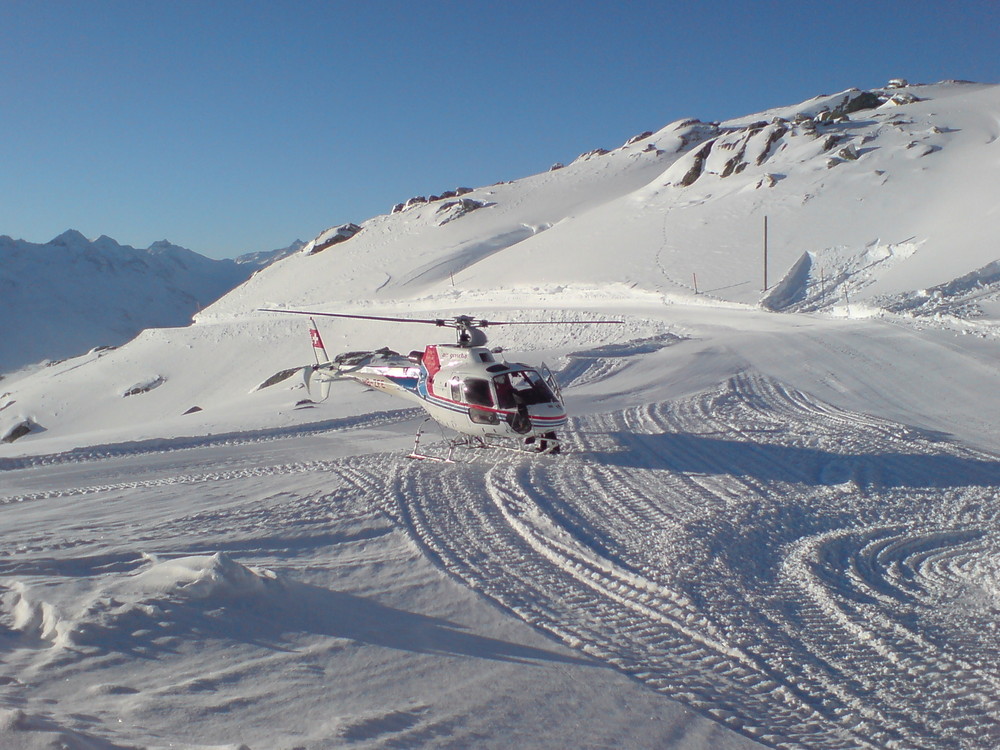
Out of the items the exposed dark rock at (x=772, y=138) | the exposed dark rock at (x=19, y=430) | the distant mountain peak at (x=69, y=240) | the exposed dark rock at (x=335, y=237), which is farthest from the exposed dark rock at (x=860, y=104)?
the distant mountain peak at (x=69, y=240)

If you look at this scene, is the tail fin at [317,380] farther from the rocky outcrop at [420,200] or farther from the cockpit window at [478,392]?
the rocky outcrop at [420,200]

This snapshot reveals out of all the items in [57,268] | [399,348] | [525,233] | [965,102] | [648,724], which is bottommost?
[648,724]

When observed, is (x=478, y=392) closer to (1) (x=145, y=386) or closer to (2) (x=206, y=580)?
(2) (x=206, y=580)

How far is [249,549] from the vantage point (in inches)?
319

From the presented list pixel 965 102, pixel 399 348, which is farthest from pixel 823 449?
pixel 965 102

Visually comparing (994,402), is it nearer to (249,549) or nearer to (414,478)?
(414,478)

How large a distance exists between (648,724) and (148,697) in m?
3.12

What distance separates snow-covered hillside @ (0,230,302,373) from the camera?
142 m

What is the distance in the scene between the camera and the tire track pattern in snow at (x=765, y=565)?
16.9 ft

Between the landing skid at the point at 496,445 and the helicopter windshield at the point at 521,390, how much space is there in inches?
23.9

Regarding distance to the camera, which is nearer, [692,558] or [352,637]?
[352,637]

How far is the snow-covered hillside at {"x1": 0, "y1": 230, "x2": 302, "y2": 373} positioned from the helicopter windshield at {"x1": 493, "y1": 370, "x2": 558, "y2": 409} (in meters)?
138

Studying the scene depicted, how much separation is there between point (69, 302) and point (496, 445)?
179142 mm

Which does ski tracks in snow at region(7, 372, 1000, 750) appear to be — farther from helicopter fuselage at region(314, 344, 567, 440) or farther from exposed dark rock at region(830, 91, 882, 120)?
exposed dark rock at region(830, 91, 882, 120)
